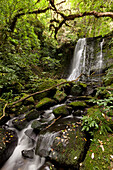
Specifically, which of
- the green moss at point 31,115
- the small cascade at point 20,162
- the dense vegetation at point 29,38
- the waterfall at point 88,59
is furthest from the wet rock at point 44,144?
the waterfall at point 88,59

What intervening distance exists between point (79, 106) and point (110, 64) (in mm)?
7749

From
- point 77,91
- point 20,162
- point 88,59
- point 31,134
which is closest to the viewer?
point 20,162

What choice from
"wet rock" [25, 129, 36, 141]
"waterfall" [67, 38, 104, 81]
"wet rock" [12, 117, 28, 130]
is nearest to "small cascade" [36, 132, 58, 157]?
"wet rock" [25, 129, 36, 141]

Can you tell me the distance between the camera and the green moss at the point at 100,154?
1.69 meters

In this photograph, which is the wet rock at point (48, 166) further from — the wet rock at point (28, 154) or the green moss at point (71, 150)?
the wet rock at point (28, 154)

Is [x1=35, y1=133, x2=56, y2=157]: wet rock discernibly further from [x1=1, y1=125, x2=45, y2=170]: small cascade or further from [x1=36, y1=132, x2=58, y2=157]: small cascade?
[x1=1, y1=125, x2=45, y2=170]: small cascade

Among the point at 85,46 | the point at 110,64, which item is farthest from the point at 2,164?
the point at 85,46

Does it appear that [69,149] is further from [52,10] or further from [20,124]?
[52,10]

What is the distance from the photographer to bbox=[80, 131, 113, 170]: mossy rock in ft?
5.56

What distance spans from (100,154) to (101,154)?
0.02 metres

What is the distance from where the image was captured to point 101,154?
1.84m

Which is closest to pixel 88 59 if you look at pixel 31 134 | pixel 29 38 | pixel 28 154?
pixel 29 38

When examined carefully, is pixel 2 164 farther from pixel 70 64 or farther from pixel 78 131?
pixel 70 64

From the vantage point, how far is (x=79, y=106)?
4.35 m
